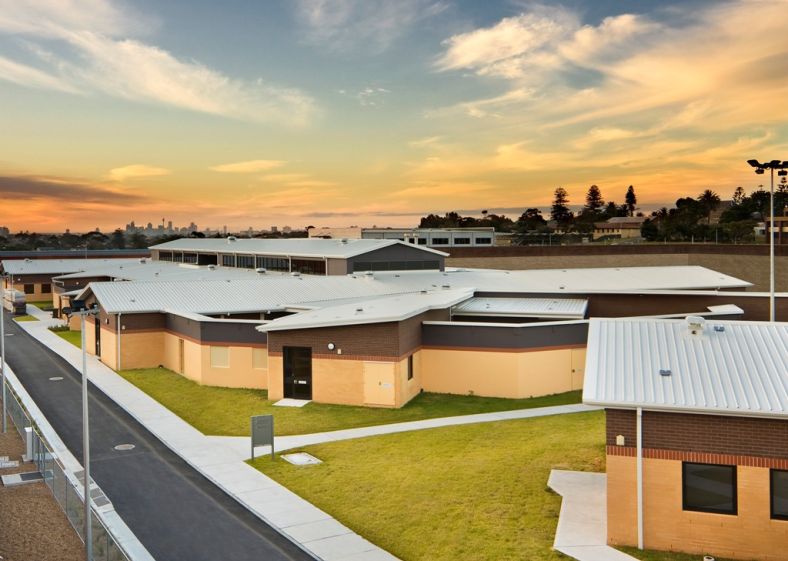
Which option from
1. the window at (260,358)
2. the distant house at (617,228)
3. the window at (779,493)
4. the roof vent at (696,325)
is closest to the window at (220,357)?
the window at (260,358)

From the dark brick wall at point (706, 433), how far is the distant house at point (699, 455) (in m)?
0.02

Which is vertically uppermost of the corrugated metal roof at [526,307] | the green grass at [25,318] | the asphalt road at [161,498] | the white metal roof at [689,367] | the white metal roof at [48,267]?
the white metal roof at [48,267]

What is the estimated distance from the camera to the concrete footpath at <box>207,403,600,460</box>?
25.3 meters

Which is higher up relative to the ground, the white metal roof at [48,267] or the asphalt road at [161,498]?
the white metal roof at [48,267]

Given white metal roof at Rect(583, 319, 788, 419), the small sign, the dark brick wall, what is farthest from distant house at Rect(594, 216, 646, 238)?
the dark brick wall

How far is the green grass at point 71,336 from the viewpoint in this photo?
51.4 meters

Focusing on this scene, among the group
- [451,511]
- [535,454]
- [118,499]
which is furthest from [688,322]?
[118,499]

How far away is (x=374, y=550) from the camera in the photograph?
1633 centimetres

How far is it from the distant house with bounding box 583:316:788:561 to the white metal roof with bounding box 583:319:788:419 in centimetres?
3

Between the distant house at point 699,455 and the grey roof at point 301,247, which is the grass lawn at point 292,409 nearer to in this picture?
the distant house at point 699,455

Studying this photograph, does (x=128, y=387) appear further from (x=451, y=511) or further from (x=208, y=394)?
(x=451, y=511)

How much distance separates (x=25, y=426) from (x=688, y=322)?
79.3 ft

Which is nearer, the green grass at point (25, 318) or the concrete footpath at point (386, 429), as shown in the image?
the concrete footpath at point (386, 429)

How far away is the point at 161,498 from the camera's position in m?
20.2
